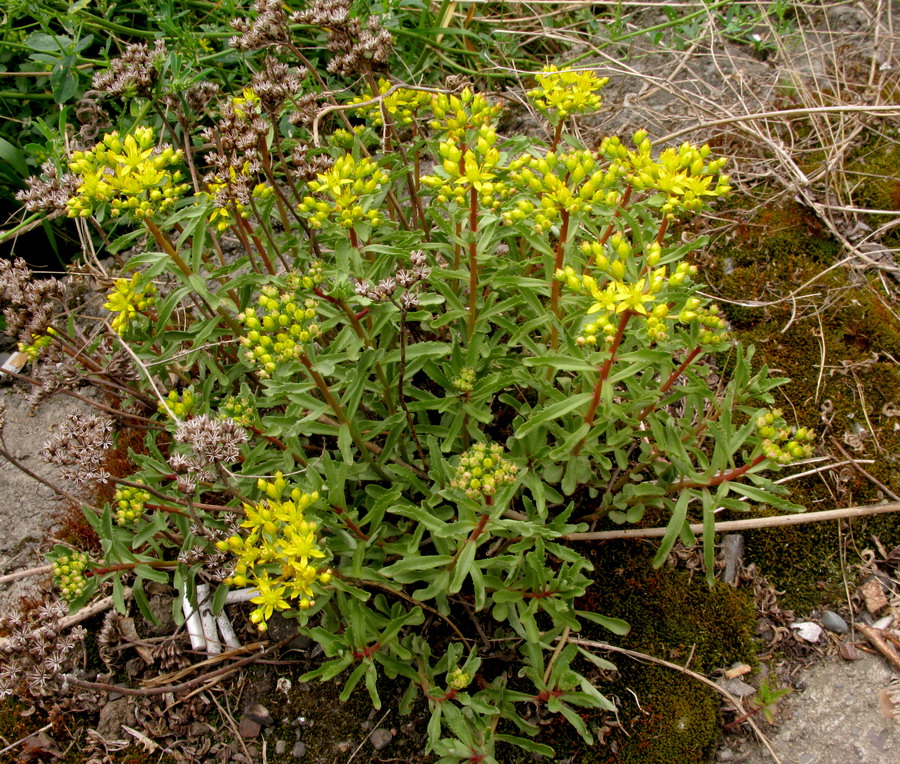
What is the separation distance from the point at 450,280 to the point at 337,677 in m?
1.90

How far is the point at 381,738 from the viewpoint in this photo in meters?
3.01

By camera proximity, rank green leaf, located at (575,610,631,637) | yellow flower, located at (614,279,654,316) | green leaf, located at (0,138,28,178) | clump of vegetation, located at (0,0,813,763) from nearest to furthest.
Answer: yellow flower, located at (614,279,654,316) → clump of vegetation, located at (0,0,813,763) → green leaf, located at (575,610,631,637) → green leaf, located at (0,138,28,178)

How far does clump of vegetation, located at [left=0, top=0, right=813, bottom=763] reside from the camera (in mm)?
2547

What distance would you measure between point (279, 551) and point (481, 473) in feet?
2.46

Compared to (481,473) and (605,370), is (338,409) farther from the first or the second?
(605,370)

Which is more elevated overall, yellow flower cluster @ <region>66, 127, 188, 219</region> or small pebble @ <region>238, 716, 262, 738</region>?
yellow flower cluster @ <region>66, 127, 188, 219</region>

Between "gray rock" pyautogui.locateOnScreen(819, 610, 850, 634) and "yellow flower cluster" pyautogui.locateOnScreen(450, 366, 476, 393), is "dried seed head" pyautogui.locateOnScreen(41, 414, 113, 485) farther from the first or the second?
"gray rock" pyautogui.locateOnScreen(819, 610, 850, 634)

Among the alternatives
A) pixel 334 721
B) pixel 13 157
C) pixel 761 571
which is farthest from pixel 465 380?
pixel 13 157

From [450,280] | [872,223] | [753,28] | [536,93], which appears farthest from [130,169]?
[753,28]

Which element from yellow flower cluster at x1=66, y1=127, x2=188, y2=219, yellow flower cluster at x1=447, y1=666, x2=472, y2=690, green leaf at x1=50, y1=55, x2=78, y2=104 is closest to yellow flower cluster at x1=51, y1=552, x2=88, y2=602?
yellow flower cluster at x1=66, y1=127, x2=188, y2=219

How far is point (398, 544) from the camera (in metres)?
2.97

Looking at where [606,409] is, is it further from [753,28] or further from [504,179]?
[753,28]

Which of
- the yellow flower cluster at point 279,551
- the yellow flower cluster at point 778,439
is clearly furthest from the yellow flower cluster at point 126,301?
the yellow flower cluster at point 778,439

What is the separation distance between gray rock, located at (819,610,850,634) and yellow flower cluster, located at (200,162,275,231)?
3058mm
